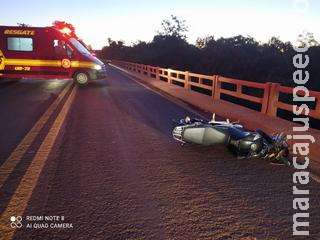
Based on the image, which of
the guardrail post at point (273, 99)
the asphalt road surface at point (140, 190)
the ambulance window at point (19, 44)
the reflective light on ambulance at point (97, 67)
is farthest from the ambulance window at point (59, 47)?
the guardrail post at point (273, 99)

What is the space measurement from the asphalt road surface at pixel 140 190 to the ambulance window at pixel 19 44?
1117 cm

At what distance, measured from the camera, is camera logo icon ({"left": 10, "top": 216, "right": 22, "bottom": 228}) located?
3332mm

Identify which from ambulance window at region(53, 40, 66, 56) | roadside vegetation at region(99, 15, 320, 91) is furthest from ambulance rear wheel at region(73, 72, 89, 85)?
roadside vegetation at region(99, 15, 320, 91)

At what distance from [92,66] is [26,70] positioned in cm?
307

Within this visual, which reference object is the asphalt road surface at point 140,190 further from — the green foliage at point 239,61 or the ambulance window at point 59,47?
the green foliage at point 239,61

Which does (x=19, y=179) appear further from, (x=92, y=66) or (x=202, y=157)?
(x=92, y=66)

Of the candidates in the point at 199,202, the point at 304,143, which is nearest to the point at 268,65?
the point at 304,143

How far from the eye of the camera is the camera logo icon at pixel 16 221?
333cm

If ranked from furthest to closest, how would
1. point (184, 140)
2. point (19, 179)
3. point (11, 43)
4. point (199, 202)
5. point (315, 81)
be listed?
point (315, 81), point (11, 43), point (184, 140), point (19, 179), point (199, 202)

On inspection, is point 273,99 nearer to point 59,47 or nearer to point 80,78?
point 80,78

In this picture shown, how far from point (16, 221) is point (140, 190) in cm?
138

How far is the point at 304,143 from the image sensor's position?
252 inches

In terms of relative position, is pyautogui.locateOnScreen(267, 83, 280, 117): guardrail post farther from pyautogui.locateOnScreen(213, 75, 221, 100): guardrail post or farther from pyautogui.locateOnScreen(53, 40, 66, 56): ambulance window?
pyautogui.locateOnScreen(53, 40, 66, 56): ambulance window

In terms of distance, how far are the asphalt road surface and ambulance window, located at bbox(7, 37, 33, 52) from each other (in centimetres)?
1117
